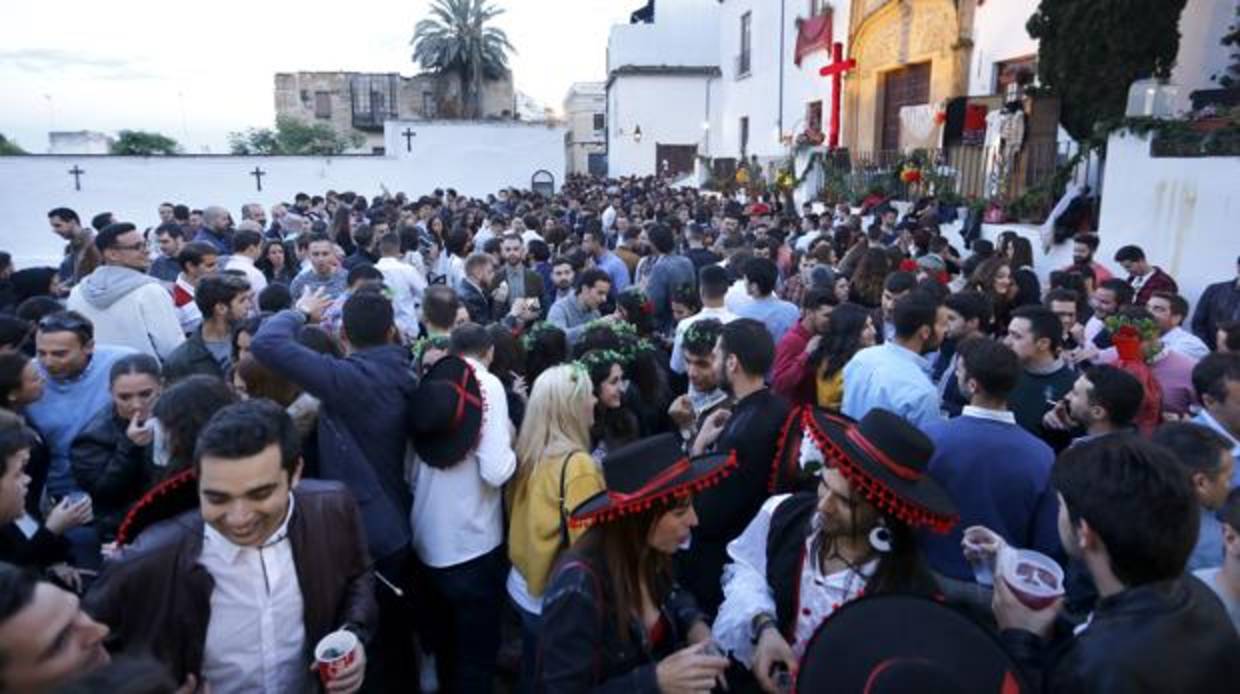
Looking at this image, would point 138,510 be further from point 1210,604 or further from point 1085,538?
point 1210,604

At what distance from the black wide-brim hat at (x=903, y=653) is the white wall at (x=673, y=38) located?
42.3m

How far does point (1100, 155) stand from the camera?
9977 mm

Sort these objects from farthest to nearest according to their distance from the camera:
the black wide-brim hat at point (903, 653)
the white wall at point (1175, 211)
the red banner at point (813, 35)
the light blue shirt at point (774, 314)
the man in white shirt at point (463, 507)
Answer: the red banner at point (813, 35) < the white wall at point (1175, 211) < the light blue shirt at point (774, 314) < the man in white shirt at point (463, 507) < the black wide-brim hat at point (903, 653)

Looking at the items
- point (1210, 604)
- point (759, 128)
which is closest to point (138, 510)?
point (1210, 604)

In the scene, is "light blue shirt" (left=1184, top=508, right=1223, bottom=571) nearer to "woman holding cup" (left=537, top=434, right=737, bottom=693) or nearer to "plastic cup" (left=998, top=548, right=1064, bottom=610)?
"plastic cup" (left=998, top=548, right=1064, bottom=610)

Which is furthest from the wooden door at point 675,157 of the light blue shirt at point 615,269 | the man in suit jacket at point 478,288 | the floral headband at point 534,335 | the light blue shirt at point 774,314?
the floral headband at point 534,335

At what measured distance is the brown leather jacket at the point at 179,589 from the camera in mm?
2178

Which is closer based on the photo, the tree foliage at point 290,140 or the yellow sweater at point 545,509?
the yellow sweater at point 545,509

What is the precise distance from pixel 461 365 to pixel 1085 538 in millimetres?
2441

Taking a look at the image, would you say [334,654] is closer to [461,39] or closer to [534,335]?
[534,335]

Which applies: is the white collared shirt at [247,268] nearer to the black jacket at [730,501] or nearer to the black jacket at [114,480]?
the black jacket at [114,480]

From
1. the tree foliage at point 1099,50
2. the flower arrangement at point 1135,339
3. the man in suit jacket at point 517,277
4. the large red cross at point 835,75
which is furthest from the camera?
the large red cross at point 835,75

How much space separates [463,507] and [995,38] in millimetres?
15439

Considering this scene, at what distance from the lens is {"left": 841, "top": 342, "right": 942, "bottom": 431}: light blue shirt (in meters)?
3.87
